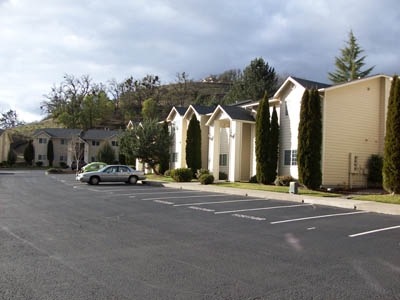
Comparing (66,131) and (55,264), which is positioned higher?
(66,131)

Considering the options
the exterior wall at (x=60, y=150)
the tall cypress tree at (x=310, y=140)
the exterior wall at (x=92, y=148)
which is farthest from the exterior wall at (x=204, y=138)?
the exterior wall at (x=60, y=150)

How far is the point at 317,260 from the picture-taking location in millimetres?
6809

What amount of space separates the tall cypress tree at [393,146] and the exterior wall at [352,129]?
5.20 m

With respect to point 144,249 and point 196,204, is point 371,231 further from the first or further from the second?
point 196,204

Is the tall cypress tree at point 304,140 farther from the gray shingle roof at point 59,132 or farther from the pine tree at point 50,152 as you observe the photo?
the pine tree at point 50,152

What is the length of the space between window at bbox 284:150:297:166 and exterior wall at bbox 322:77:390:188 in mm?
2377

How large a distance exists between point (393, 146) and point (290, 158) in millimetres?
8362

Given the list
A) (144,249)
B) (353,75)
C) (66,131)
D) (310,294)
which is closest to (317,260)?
(310,294)

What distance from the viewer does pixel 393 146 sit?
18.5m

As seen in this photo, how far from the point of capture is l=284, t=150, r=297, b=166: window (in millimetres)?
25752

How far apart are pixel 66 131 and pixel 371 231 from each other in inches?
2745

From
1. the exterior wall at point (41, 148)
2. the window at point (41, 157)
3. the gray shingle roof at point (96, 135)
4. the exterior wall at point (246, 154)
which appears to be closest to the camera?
the exterior wall at point (246, 154)

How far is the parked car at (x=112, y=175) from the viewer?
27.1m

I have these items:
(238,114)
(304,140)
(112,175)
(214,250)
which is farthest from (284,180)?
(214,250)
